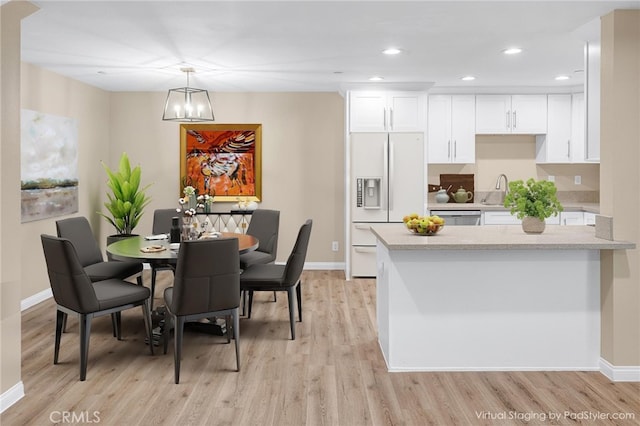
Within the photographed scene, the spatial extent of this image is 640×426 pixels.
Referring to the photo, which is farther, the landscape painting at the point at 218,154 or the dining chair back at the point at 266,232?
the landscape painting at the point at 218,154

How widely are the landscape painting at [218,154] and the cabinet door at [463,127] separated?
240 cm

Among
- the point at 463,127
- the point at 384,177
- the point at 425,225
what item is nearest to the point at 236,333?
the point at 425,225

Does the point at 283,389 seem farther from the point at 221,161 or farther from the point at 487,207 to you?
the point at 221,161

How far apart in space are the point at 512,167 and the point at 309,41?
147 inches

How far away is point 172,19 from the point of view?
12.3 feet

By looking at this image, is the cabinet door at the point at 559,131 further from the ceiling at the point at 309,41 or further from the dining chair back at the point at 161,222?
the dining chair back at the point at 161,222

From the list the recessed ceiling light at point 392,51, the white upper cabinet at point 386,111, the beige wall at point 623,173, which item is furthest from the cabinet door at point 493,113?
the beige wall at point 623,173

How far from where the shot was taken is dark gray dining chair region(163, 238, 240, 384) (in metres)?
3.39

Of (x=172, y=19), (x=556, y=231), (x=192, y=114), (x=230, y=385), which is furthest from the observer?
(x=192, y=114)

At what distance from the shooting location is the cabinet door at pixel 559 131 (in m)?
6.66

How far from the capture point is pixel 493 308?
11.8ft

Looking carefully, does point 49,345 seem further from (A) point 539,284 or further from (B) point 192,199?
(A) point 539,284

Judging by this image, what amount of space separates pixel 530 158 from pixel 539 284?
3.84 metres

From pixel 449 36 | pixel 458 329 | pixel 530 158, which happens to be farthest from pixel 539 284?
pixel 530 158
